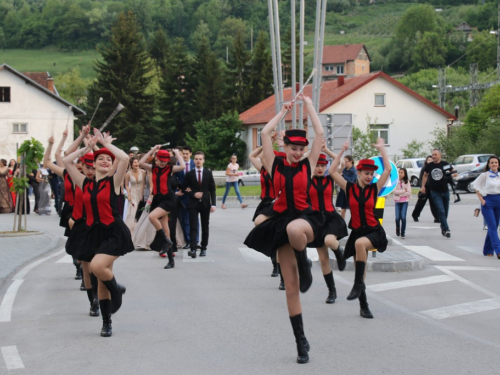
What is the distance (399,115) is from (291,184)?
5538 centimetres

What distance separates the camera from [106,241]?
7871mm

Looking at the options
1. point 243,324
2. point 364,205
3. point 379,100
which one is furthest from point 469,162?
point 243,324

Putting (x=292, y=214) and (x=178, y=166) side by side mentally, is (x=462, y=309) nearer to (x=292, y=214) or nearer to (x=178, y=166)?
(x=292, y=214)

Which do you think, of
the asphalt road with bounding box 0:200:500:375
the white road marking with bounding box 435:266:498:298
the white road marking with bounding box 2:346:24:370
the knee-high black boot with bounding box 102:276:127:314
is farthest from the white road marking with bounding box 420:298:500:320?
the white road marking with bounding box 2:346:24:370

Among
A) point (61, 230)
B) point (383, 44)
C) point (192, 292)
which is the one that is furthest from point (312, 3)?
point (192, 292)

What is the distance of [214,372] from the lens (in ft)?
20.8

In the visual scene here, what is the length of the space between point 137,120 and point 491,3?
11817 centimetres

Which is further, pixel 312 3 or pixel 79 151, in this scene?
pixel 312 3

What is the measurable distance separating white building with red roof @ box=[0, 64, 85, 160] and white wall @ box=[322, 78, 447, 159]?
23.6 metres

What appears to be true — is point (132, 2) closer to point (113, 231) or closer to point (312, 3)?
point (312, 3)

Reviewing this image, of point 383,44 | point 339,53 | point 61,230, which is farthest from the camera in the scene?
point 383,44

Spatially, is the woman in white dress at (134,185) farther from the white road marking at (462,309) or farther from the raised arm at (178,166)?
the white road marking at (462,309)

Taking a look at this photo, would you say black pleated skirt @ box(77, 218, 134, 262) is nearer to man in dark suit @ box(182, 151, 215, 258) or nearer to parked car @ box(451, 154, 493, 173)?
man in dark suit @ box(182, 151, 215, 258)

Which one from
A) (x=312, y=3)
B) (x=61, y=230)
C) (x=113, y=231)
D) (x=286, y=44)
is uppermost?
(x=312, y=3)
